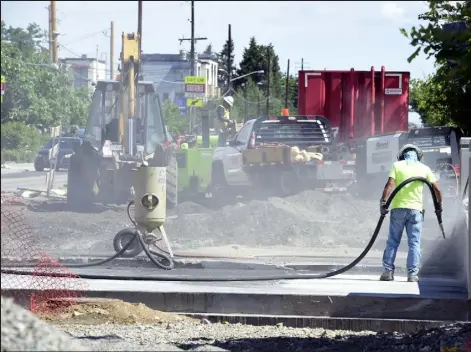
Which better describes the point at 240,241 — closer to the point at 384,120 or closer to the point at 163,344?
the point at 384,120

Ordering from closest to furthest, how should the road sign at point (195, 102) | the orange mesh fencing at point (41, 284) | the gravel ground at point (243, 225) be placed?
the orange mesh fencing at point (41, 284), the gravel ground at point (243, 225), the road sign at point (195, 102)

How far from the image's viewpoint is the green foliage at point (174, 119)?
63516 mm

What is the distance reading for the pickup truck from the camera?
2231 cm

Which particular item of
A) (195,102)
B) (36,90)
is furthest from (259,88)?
(195,102)

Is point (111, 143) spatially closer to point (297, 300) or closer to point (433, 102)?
point (297, 300)

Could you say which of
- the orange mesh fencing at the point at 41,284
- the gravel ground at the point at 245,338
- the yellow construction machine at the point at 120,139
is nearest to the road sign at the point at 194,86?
the yellow construction machine at the point at 120,139

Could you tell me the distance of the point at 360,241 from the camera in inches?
722

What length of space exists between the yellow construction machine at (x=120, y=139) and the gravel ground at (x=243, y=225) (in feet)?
1.58

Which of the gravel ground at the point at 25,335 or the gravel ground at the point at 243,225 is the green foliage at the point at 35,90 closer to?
the gravel ground at the point at 243,225

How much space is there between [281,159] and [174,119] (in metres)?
44.0

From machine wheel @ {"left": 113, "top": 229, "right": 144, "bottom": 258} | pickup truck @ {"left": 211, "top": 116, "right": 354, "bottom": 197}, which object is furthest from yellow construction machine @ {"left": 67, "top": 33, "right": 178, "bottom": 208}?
machine wheel @ {"left": 113, "top": 229, "right": 144, "bottom": 258}

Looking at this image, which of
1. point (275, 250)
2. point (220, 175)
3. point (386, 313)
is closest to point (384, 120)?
point (220, 175)

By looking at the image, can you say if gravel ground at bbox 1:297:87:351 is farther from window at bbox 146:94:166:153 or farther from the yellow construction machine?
window at bbox 146:94:166:153

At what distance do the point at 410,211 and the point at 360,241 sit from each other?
6.10 meters
